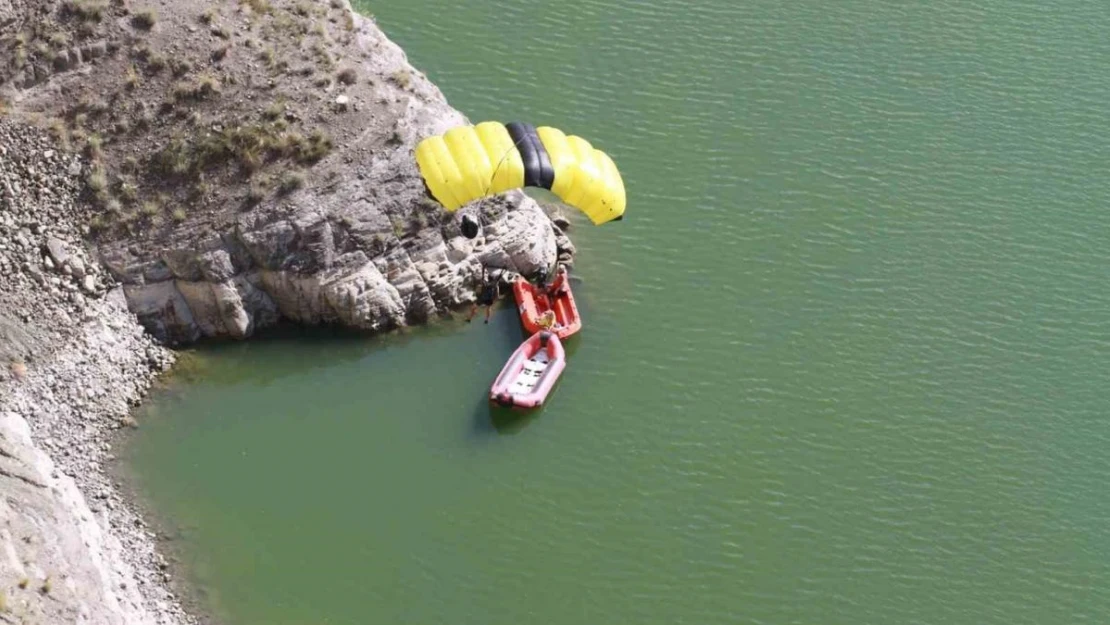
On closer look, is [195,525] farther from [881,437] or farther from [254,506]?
[881,437]

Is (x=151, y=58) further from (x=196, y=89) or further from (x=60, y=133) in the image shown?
(x=60, y=133)

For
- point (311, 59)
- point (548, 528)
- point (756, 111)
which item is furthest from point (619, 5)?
point (548, 528)

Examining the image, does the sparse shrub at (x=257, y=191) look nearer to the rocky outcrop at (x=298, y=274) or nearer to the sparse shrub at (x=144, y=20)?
the rocky outcrop at (x=298, y=274)

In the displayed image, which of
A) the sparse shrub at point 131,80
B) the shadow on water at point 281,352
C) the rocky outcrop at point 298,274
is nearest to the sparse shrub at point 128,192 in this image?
the rocky outcrop at point 298,274

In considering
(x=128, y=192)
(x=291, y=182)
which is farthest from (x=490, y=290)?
(x=128, y=192)

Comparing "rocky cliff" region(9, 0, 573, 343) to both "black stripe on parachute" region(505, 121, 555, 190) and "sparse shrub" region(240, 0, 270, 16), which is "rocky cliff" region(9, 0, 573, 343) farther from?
"black stripe on parachute" region(505, 121, 555, 190)
